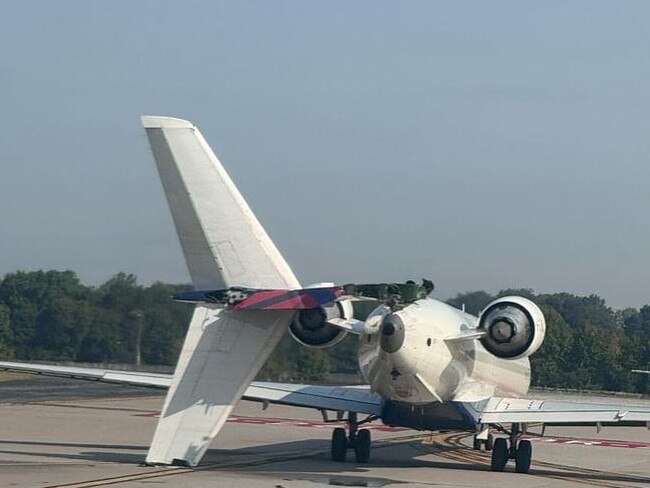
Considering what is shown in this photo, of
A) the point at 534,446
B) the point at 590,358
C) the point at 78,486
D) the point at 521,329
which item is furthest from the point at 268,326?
the point at 590,358

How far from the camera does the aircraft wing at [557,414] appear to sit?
31.2 metres

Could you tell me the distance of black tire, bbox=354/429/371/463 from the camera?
34406 millimetres

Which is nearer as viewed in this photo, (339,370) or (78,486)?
(78,486)

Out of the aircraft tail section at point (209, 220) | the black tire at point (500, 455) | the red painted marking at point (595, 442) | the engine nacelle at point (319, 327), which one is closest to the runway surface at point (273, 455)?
the red painted marking at point (595, 442)

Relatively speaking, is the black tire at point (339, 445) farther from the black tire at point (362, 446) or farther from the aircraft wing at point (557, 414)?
the aircraft wing at point (557, 414)

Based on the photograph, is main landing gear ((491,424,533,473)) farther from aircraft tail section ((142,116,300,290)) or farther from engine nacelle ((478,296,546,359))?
aircraft tail section ((142,116,300,290))

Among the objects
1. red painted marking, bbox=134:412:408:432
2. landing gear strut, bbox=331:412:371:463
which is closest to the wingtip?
landing gear strut, bbox=331:412:371:463

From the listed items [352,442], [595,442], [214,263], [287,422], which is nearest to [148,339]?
[287,422]

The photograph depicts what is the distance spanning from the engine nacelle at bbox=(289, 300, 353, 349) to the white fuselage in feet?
3.39

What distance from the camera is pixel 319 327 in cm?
3122

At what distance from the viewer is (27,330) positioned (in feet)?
260

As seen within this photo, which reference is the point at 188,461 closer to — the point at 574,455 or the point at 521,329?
the point at 521,329

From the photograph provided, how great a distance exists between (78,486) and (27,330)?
182ft

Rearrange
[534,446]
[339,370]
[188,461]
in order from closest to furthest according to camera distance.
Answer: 1. [188,461]
2. [534,446]
3. [339,370]
